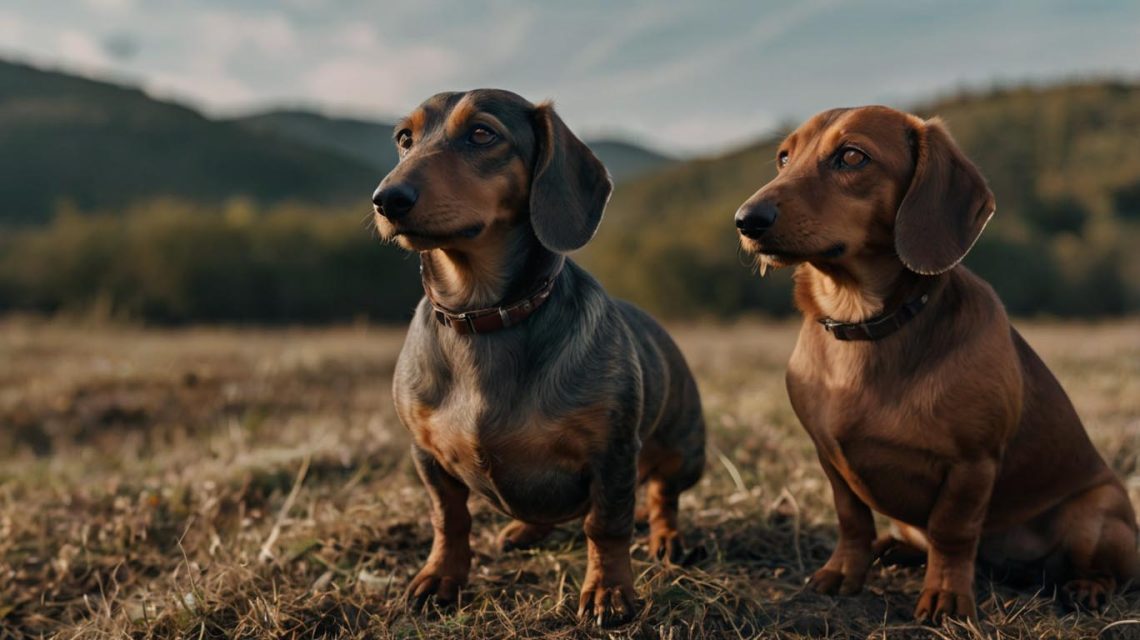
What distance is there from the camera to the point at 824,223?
3.07m

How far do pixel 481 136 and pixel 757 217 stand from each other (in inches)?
42.1

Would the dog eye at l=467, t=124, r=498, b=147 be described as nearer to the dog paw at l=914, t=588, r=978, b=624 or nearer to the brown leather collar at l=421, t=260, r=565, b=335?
the brown leather collar at l=421, t=260, r=565, b=335

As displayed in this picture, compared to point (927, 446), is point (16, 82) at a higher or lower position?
higher

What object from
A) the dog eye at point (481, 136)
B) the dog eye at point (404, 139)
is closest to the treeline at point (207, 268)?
the dog eye at point (404, 139)

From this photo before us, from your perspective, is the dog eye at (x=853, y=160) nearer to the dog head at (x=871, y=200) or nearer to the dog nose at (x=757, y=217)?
the dog head at (x=871, y=200)

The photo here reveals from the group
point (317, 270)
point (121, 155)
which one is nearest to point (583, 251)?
point (317, 270)

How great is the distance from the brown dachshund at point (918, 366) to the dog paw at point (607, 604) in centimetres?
89

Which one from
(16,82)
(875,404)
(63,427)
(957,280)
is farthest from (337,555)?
(16,82)

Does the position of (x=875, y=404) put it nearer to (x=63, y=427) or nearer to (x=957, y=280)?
(x=957, y=280)

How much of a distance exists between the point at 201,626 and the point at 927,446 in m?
2.79

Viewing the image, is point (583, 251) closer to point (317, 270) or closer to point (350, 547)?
point (317, 270)

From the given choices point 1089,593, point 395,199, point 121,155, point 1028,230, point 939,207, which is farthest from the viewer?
point 121,155

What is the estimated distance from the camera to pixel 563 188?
3.35 m

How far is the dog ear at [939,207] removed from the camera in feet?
10.3
